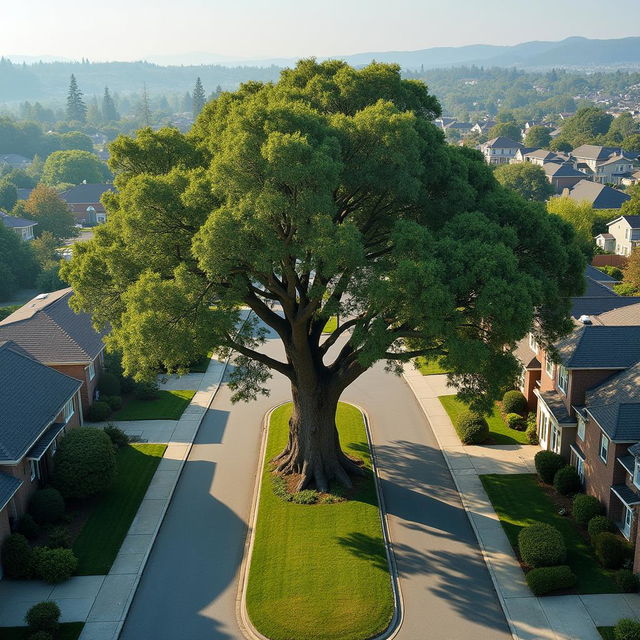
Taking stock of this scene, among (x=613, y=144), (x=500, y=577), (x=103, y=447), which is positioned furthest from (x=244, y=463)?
(x=613, y=144)

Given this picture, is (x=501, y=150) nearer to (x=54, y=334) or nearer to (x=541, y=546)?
(x=54, y=334)

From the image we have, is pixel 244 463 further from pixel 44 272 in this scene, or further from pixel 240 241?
pixel 44 272

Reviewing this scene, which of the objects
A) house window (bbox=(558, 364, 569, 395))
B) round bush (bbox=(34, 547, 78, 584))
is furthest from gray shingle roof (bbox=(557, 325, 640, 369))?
round bush (bbox=(34, 547, 78, 584))

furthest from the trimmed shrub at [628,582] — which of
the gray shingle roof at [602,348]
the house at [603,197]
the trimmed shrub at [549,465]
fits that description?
the house at [603,197]

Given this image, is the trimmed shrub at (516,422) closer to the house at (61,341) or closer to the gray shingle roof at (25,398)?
the gray shingle roof at (25,398)

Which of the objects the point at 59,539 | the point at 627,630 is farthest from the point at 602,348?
the point at 59,539
